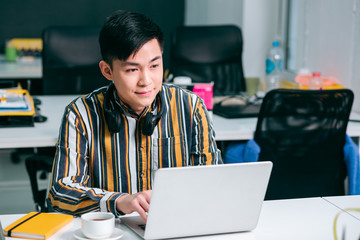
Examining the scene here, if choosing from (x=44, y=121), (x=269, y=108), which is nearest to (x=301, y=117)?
(x=269, y=108)

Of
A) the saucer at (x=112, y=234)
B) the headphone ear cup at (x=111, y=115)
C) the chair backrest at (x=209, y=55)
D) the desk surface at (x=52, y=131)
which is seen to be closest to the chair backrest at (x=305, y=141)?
the desk surface at (x=52, y=131)

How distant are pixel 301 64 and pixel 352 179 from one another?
1.41 m

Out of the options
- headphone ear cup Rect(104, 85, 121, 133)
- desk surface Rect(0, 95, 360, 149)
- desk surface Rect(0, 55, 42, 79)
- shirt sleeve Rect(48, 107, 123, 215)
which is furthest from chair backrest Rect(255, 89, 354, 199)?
desk surface Rect(0, 55, 42, 79)

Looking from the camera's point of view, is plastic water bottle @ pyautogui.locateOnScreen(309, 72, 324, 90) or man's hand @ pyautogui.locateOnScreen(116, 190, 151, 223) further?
plastic water bottle @ pyautogui.locateOnScreen(309, 72, 324, 90)

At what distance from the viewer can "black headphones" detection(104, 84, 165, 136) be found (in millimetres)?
1566

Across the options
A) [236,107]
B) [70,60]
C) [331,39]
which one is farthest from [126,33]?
[331,39]

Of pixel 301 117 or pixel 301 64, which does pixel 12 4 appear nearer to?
pixel 301 64

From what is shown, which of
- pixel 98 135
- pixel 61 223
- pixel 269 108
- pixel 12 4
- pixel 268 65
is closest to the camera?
pixel 61 223

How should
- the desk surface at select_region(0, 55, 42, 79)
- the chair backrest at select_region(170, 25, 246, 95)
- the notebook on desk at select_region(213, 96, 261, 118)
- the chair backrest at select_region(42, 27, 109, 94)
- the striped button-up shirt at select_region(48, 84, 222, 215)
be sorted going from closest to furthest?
the striped button-up shirt at select_region(48, 84, 222, 215) → the notebook on desk at select_region(213, 96, 261, 118) → the chair backrest at select_region(42, 27, 109, 94) → the chair backrest at select_region(170, 25, 246, 95) → the desk surface at select_region(0, 55, 42, 79)

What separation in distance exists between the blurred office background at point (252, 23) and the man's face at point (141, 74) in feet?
4.43

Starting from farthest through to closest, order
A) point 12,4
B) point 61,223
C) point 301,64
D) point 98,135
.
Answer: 1. point 12,4
2. point 301,64
3. point 98,135
4. point 61,223

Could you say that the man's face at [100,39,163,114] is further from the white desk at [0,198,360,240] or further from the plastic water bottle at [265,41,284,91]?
the plastic water bottle at [265,41,284,91]

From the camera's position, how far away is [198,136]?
1.70m

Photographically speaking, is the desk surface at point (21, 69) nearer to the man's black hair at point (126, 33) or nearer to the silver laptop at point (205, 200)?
the man's black hair at point (126, 33)
